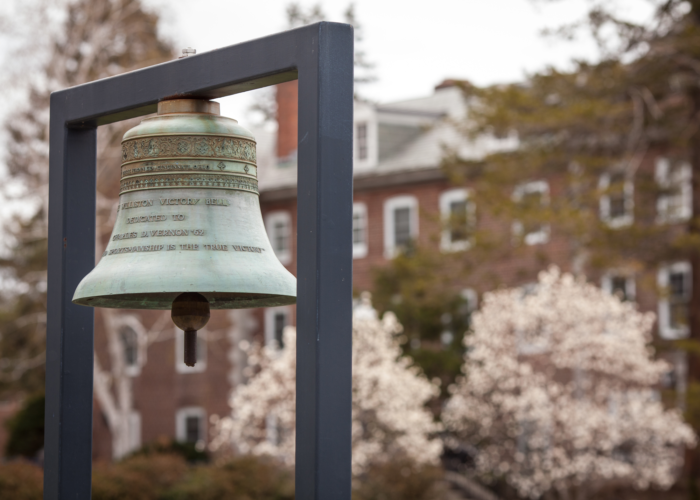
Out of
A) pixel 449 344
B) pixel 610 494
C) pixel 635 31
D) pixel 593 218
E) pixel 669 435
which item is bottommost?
pixel 610 494

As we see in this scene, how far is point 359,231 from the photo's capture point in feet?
98.1

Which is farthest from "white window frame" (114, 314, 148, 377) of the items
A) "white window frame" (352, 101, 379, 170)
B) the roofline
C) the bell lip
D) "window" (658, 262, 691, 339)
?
the bell lip

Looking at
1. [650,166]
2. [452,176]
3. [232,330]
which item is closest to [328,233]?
[452,176]

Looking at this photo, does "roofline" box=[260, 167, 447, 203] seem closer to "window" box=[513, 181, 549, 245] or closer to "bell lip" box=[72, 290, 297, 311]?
"window" box=[513, 181, 549, 245]

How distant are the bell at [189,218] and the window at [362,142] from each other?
87.8 ft

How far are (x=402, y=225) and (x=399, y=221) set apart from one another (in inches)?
7.5

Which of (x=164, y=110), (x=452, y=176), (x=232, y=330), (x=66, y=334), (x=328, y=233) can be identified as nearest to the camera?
(x=328, y=233)

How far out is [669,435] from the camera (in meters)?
18.5

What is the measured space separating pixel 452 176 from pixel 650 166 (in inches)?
255

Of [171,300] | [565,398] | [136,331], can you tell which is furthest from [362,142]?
[171,300]

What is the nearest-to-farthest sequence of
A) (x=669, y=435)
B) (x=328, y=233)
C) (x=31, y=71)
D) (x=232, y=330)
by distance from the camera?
(x=328, y=233) → (x=669, y=435) → (x=31, y=71) → (x=232, y=330)

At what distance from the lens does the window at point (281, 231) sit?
3127 centimetres

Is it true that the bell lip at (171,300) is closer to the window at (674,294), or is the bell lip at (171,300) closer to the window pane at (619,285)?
the window at (674,294)

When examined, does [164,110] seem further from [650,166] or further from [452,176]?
[650,166]
